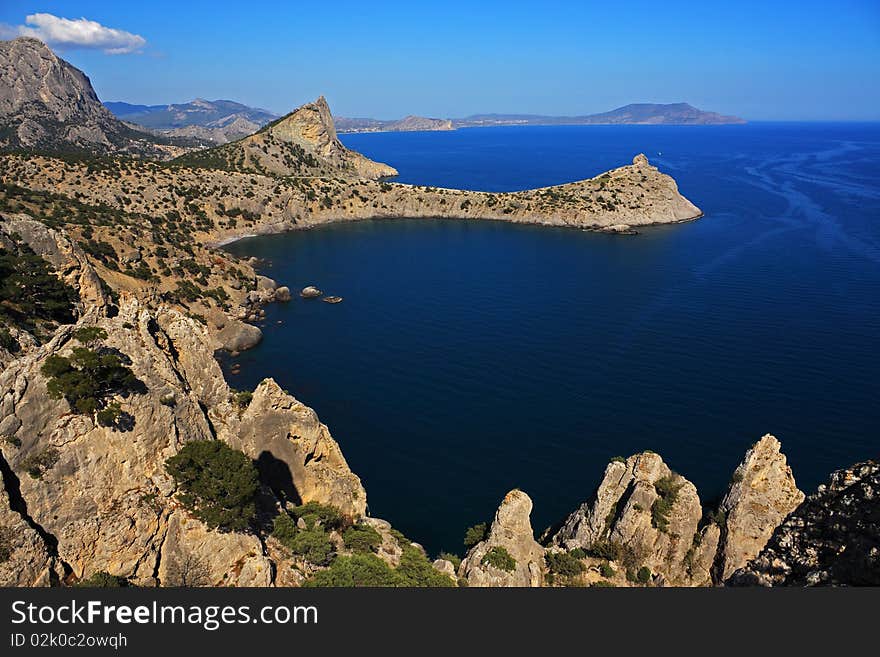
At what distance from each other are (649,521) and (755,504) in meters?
6.10

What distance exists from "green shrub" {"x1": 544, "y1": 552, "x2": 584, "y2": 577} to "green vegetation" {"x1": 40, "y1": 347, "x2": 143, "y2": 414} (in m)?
24.1

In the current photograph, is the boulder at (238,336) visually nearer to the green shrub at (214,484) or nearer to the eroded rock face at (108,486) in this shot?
the eroded rock face at (108,486)

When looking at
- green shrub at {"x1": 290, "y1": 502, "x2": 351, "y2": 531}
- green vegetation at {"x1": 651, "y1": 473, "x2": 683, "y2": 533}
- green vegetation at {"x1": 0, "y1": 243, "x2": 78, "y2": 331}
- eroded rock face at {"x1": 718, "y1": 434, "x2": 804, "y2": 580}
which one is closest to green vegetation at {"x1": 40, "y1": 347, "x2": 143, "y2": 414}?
green shrub at {"x1": 290, "y1": 502, "x2": 351, "y2": 531}

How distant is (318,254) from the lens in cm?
12862

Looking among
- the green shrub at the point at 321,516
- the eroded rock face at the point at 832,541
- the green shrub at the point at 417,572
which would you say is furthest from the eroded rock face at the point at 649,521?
the eroded rock face at the point at 832,541

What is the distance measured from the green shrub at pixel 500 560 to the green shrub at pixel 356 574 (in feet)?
20.0

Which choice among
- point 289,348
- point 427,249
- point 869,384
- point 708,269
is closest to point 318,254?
point 427,249

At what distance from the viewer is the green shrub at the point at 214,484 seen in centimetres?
2077

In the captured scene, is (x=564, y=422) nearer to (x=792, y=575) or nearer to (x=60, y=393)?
(x=792, y=575)

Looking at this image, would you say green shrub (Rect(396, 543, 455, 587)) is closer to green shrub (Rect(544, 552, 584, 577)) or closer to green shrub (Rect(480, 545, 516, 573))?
green shrub (Rect(480, 545, 516, 573))

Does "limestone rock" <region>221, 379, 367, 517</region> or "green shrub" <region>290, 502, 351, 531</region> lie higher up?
"limestone rock" <region>221, 379, 367, 517</region>

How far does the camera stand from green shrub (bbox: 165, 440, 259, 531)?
68.1 feet

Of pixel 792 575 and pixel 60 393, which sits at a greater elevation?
pixel 60 393

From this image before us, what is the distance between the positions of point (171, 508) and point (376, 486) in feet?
85.6
